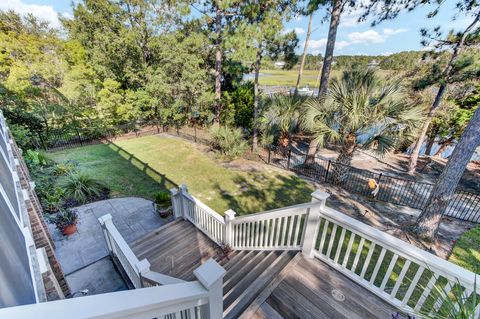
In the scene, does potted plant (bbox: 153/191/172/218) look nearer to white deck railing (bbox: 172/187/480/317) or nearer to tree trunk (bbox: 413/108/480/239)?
white deck railing (bbox: 172/187/480/317)

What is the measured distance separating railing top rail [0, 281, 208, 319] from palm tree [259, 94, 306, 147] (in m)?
8.50

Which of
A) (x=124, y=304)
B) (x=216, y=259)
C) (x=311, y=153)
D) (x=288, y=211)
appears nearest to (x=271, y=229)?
(x=288, y=211)

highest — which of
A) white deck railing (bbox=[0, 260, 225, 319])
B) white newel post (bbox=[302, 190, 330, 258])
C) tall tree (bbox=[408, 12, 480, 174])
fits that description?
tall tree (bbox=[408, 12, 480, 174])

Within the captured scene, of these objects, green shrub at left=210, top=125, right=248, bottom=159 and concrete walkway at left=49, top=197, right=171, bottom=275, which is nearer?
concrete walkway at left=49, top=197, right=171, bottom=275

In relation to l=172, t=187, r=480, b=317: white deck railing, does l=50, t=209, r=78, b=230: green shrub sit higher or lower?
lower

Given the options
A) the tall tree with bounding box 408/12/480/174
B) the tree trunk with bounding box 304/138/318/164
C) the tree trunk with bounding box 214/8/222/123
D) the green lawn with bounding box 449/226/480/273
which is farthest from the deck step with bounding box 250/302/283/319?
the tree trunk with bounding box 214/8/222/123

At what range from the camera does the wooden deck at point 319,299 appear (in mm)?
2392

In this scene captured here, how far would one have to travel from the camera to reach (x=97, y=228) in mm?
5262

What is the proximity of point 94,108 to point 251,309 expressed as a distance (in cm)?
1373

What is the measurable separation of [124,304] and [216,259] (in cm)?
351

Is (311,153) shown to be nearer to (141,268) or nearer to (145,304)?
(141,268)

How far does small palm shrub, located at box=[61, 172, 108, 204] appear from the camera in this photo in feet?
20.6

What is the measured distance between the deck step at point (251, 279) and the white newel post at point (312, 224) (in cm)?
27

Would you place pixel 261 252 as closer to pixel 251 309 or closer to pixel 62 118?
pixel 251 309
